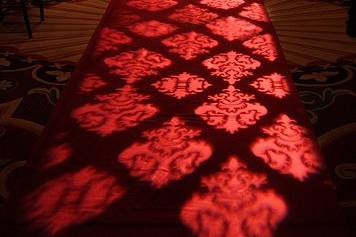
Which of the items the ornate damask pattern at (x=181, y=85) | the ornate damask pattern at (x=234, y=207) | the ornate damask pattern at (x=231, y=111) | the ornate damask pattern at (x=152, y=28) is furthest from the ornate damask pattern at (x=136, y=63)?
the ornate damask pattern at (x=234, y=207)

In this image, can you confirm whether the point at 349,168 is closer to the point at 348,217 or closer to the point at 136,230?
the point at 348,217

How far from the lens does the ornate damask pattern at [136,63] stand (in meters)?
2.12

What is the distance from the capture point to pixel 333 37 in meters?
2.51

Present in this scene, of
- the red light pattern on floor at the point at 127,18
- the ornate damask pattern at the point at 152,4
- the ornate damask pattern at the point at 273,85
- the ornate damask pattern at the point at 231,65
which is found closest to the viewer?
the ornate damask pattern at the point at 273,85

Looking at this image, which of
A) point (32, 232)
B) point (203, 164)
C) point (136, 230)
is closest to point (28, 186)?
point (32, 232)

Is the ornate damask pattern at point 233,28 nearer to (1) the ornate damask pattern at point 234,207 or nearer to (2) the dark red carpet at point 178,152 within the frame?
(2) the dark red carpet at point 178,152

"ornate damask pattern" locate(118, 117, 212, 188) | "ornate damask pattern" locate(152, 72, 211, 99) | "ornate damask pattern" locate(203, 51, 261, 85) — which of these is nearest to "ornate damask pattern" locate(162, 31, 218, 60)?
"ornate damask pattern" locate(203, 51, 261, 85)

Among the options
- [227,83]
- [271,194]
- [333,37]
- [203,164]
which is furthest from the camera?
[333,37]

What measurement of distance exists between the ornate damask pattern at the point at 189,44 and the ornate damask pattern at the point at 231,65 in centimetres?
12

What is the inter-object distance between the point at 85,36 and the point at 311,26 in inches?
57.9

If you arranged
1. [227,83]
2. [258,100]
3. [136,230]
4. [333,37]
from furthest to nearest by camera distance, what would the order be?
[333,37], [227,83], [258,100], [136,230]

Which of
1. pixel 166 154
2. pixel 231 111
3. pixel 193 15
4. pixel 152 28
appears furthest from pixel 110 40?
pixel 166 154

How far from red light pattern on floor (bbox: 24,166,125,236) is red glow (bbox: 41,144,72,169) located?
0.09 metres

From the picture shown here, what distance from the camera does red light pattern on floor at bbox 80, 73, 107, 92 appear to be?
199 cm
